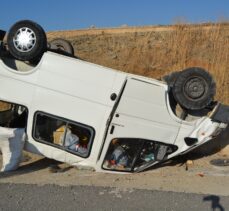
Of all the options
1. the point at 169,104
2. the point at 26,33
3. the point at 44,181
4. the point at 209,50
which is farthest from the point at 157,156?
the point at 209,50

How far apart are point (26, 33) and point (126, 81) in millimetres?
1970

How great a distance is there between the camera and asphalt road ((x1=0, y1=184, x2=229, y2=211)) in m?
6.48

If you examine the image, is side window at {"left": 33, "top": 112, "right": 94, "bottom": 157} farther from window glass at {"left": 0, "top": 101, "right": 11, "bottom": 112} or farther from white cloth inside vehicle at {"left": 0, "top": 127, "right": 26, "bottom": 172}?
window glass at {"left": 0, "top": 101, "right": 11, "bottom": 112}

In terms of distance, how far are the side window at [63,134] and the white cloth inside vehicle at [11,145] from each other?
273mm

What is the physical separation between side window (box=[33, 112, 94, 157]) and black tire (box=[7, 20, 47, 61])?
1068 millimetres

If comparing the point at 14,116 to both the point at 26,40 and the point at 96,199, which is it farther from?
the point at 96,199

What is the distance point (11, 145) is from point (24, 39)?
6.26 feet

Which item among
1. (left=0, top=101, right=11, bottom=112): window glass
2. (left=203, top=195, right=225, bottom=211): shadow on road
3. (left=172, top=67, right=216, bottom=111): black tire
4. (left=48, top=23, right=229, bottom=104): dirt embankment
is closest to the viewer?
(left=203, top=195, right=225, bottom=211): shadow on road

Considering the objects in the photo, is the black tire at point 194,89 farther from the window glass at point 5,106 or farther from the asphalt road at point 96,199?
the window glass at point 5,106

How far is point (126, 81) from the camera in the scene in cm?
842

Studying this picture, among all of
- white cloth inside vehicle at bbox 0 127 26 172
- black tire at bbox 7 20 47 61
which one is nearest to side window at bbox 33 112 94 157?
white cloth inside vehicle at bbox 0 127 26 172

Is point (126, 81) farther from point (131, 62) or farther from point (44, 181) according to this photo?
point (131, 62)

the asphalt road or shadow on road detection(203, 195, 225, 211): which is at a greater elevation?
shadow on road detection(203, 195, 225, 211)

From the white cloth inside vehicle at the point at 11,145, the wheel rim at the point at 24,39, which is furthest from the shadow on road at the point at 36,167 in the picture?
the wheel rim at the point at 24,39
